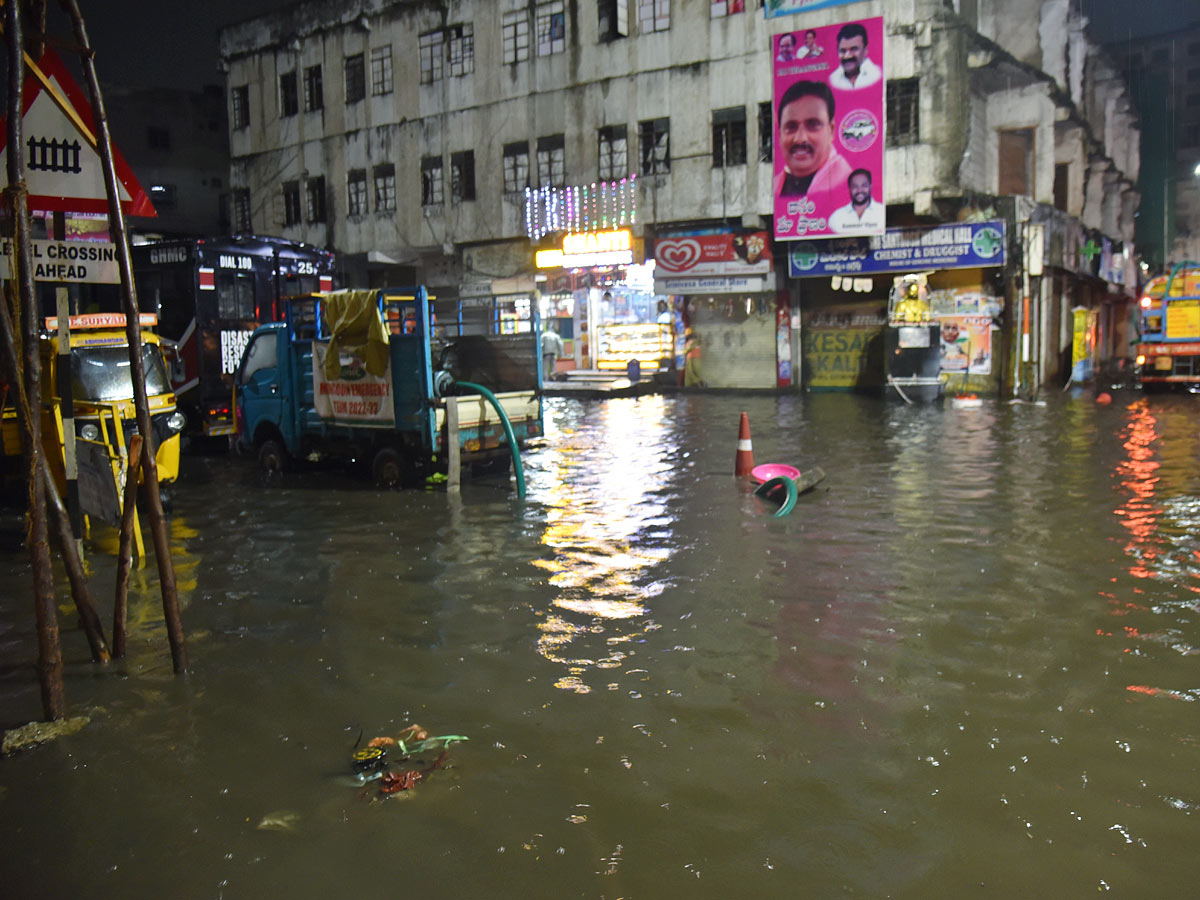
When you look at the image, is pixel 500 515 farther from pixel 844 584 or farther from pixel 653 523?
pixel 844 584

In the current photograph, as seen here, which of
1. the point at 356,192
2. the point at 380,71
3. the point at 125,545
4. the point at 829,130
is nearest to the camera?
the point at 125,545

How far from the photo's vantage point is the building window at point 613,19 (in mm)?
25969

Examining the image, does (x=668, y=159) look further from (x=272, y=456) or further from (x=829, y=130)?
(x=272, y=456)

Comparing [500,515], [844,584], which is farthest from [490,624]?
[500,515]

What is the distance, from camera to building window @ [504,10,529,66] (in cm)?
2778

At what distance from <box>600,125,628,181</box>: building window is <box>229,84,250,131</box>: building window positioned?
14.6 metres

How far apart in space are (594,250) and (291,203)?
12.6m

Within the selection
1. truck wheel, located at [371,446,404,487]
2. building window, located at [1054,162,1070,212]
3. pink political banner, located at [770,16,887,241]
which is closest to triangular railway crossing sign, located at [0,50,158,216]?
truck wheel, located at [371,446,404,487]

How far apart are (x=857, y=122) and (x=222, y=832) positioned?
2319 centimetres

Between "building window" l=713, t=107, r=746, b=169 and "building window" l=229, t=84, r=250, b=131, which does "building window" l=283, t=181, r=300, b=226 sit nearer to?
"building window" l=229, t=84, r=250, b=131

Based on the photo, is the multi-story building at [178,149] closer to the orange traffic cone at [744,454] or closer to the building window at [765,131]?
the building window at [765,131]

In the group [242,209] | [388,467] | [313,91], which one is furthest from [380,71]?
[388,467]

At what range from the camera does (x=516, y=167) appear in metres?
28.4

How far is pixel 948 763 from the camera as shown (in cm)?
405
